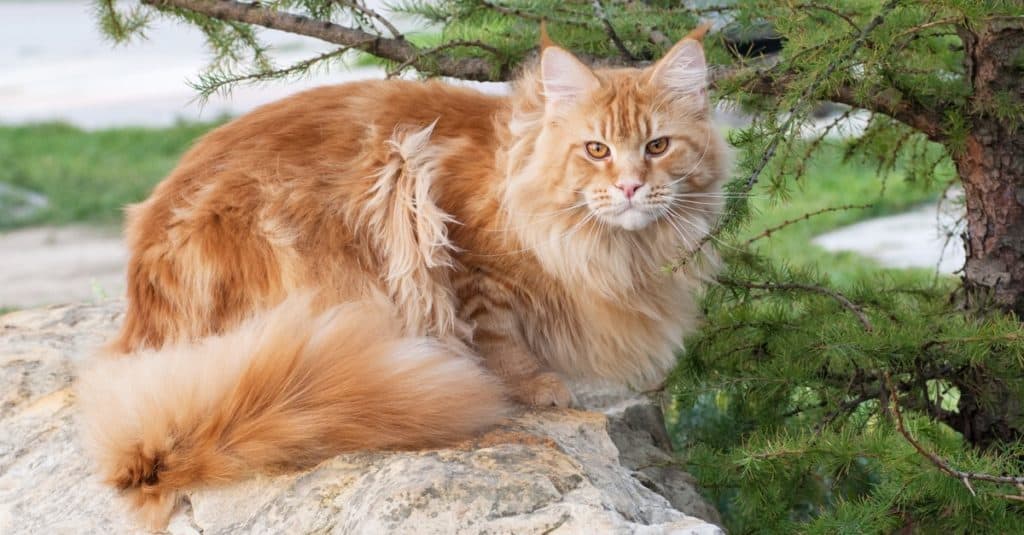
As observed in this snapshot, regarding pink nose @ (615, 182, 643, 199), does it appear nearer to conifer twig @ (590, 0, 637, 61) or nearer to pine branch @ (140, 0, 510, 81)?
conifer twig @ (590, 0, 637, 61)

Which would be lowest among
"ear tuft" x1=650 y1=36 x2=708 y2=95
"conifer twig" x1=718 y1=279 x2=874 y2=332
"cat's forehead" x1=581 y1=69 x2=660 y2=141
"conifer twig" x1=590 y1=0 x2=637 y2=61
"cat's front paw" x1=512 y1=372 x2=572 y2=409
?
"cat's front paw" x1=512 y1=372 x2=572 y2=409

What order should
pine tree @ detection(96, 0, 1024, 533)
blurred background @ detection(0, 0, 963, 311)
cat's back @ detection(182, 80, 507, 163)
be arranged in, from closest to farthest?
pine tree @ detection(96, 0, 1024, 533), cat's back @ detection(182, 80, 507, 163), blurred background @ detection(0, 0, 963, 311)

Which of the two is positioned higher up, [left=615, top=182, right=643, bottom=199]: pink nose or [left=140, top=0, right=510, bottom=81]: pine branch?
[left=140, top=0, right=510, bottom=81]: pine branch

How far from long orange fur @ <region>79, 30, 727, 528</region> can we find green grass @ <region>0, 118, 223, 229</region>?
452 cm

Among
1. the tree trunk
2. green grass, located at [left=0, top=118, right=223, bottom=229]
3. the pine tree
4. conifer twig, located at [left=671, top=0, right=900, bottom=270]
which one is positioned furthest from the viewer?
green grass, located at [left=0, top=118, right=223, bottom=229]

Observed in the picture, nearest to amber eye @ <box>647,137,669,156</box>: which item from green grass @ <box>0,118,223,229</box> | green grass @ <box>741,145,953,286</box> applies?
green grass @ <box>741,145,953,286</box>

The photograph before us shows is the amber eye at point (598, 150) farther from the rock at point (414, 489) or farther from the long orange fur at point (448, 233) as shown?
the rock at point (414, 489)

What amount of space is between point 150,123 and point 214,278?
7610 millimetres

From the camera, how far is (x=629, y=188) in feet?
7.62

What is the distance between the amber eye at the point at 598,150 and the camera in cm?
240

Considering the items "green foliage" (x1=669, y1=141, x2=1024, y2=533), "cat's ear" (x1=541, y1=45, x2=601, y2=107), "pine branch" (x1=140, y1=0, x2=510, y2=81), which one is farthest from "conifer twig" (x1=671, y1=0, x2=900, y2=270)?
"pine branch" (x1=140, y1=0, x2=510, y2=81)

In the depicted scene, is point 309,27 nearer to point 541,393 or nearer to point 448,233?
point 448,233

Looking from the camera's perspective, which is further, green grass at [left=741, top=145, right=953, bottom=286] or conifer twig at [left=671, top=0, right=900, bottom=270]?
green grass at [left=741, top=145, right=953, bottom=286]

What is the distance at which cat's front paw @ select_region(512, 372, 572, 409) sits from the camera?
2.48 metres
